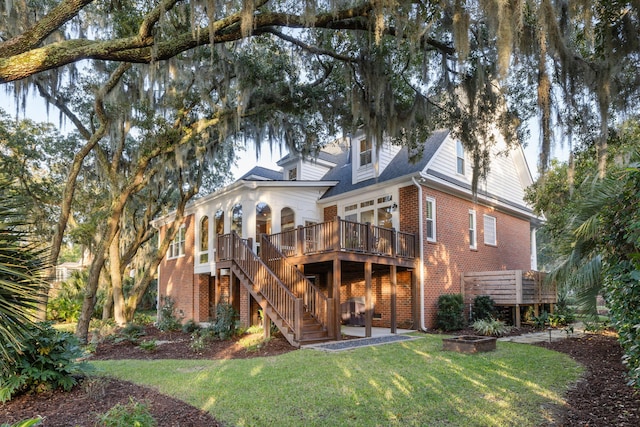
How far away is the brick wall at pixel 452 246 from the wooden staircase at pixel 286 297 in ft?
13.2

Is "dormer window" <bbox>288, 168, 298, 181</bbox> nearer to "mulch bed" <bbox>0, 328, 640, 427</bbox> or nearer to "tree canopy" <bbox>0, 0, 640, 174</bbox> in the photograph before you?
"tree canopy" <bbox>0, 0, 640, 174</bbox>

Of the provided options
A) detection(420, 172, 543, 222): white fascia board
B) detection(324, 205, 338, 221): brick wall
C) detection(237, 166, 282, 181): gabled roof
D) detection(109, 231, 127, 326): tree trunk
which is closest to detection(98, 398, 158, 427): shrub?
detection(420, 172, 543, 222): white fascia board

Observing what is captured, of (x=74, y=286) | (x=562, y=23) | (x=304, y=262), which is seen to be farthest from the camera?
(x=74, y=286)

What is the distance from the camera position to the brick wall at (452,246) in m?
13.6

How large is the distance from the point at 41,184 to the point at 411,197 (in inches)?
642

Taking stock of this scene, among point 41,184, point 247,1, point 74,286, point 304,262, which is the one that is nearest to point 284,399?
point 247,1

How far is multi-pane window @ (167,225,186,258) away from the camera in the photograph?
1984 cm

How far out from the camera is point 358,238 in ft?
39.3

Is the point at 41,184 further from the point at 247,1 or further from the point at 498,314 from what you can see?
the point at 498,314

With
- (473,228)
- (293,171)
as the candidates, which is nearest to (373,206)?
(473,228)

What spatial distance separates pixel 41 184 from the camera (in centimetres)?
1944

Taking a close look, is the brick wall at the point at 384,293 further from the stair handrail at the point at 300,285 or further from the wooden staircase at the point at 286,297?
the wooden staircase at the point at 286,297

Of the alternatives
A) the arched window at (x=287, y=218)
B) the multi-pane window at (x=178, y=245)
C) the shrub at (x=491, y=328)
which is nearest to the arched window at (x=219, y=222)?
the arched window at (x=287, y=218)

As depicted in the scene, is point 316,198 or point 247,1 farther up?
point 247,1
